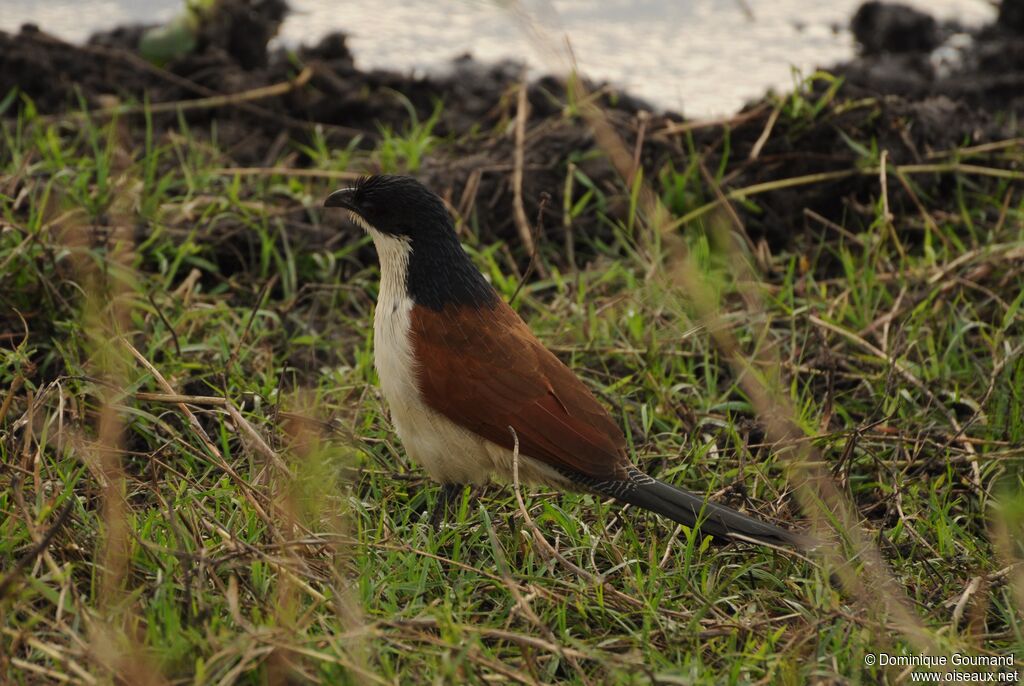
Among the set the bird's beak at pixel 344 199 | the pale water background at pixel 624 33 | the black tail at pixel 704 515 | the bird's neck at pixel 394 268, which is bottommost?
the black tail at pixel 704 515

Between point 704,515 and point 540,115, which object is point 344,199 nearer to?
point 704,515

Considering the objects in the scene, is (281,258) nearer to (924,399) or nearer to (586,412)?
(586,412)

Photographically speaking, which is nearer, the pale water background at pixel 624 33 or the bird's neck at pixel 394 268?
the bird's neck at pixel 394 268

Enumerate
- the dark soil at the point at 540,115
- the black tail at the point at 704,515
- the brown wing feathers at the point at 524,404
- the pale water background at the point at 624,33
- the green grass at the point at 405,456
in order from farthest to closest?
the pale water background at the point at 624,33 < the dark soil at the point at 540,115 < the brown wing feathers at the point at 524,404 < the black tail at the point at 704,515 < the green grass at the point at 405,456

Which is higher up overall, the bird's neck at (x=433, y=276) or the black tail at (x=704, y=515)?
the bird's neck at (x=433, y=276)

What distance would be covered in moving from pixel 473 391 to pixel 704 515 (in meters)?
0.71

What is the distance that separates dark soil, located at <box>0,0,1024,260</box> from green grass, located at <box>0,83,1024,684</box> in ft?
0.52

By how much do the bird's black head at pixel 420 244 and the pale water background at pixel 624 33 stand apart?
281cm

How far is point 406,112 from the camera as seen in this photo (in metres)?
6.13

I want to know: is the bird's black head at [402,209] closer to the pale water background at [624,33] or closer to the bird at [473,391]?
the bird at [473,391]

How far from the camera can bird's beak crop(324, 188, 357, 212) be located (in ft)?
12.3

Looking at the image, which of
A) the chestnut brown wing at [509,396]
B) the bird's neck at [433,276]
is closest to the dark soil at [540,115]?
the bird's neck at [433,276]

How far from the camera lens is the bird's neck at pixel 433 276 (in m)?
3.57

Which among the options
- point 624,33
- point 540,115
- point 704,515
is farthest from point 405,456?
point 624,33
